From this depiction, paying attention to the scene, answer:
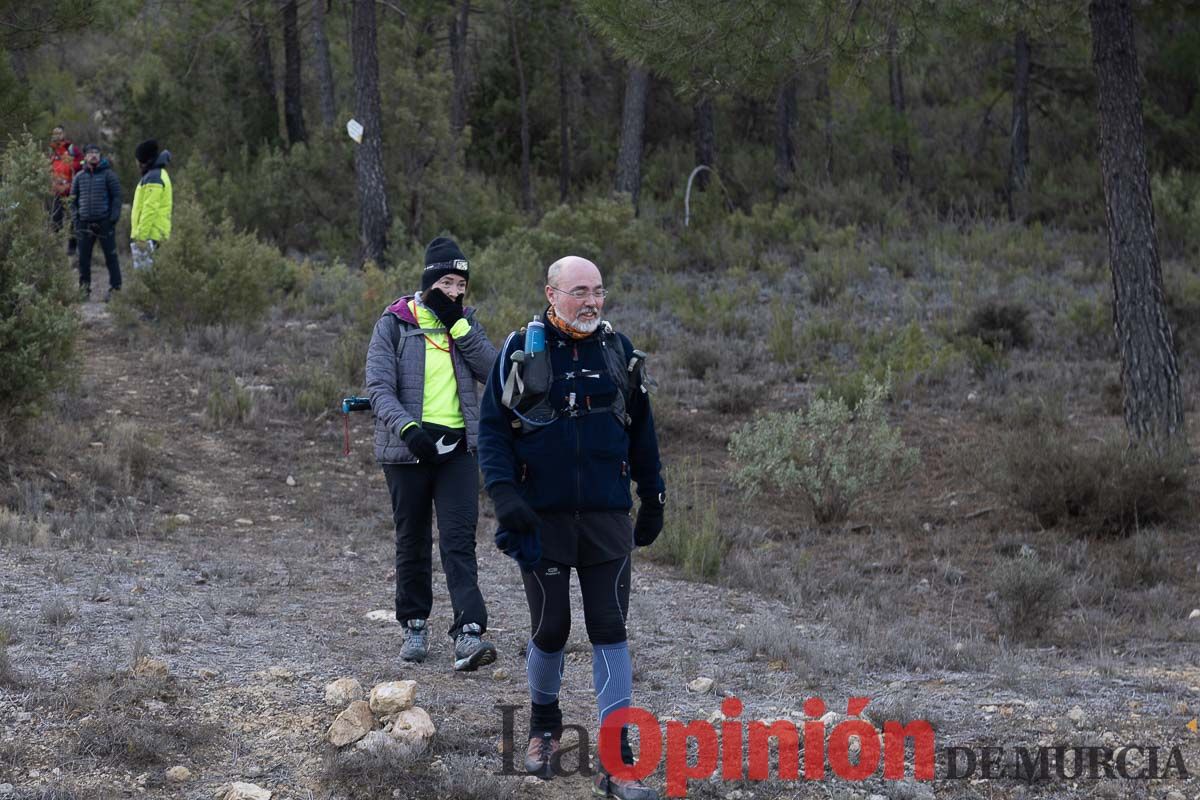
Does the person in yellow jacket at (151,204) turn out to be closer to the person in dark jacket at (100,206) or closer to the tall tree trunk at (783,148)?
the person in dark jacket at (100,206)

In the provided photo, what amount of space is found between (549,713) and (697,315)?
1099 cm

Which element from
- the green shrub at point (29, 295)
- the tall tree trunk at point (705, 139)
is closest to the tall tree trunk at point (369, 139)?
the tall tree trunk at point (705, 139)

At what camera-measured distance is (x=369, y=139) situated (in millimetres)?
17453

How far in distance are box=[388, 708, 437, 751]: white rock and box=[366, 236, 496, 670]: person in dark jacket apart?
1027mm

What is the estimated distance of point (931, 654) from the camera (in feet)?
22.4

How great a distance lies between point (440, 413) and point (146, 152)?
9.50 metres

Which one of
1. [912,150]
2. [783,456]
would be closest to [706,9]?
[783,456]

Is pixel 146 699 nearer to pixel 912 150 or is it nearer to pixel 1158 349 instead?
pixel 1158 349

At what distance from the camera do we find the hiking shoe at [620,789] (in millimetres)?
4633

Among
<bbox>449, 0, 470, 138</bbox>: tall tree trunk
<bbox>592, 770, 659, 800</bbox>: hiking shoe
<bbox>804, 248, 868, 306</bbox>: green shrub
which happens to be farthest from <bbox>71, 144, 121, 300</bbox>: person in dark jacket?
<bbox>592, 770, 659, 800</bbox>: hiking shoe

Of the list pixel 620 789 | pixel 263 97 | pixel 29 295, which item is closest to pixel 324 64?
pixel 263 97

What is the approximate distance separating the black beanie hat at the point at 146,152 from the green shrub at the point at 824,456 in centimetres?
730

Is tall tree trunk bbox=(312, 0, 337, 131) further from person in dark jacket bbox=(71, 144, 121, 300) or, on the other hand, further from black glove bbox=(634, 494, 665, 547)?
black glove bbox=(634, 494, 665, 547)

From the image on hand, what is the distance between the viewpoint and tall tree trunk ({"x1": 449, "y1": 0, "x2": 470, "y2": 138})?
22984 millimetres
